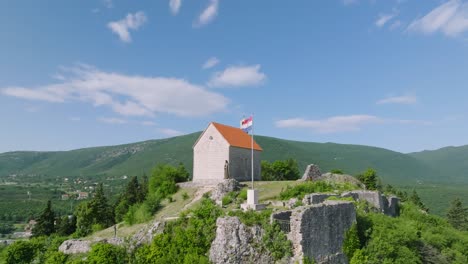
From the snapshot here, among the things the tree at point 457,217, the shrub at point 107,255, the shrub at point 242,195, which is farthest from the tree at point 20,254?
the tree at point 457,217

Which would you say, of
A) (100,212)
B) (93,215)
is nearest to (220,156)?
(100,212)

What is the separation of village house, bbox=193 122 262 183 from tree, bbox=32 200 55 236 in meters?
22.8

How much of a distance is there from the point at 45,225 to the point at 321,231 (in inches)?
1569

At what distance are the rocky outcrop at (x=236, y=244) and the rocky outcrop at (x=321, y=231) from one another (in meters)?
1.74

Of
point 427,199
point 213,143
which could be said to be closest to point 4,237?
point 213,143

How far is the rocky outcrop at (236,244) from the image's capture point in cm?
1781

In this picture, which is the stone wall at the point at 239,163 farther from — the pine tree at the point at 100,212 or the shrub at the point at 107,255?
the pine tree at the point at 100,212

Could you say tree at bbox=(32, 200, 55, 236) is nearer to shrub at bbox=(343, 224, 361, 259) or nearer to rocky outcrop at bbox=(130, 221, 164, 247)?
rocky outcrop at bbox=(130, 221, 164, 247)

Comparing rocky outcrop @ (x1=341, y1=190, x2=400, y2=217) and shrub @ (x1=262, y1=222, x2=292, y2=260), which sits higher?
rocky outcrop @ (x1=341, y1=190, x2=400, y2=217)

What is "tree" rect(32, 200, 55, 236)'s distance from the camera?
149ft

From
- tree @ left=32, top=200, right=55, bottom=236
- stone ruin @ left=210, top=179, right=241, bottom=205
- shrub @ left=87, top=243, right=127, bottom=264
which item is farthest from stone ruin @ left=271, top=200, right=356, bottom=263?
tree @ left=32, top=200, right=55, bottom=236

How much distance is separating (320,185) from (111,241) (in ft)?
59.0

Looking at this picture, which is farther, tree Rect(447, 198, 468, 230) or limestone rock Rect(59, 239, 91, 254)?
tree Rect(447, 198, 468, 230)

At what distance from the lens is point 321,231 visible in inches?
748
